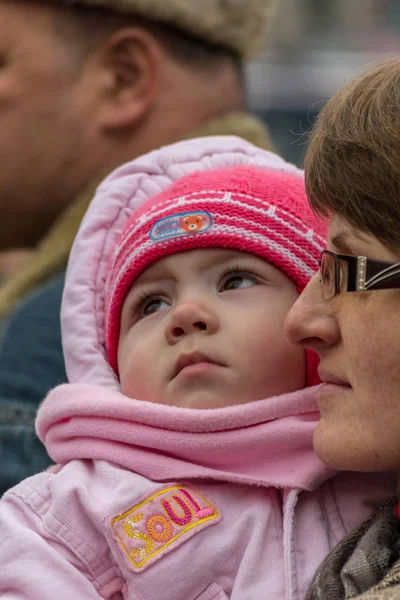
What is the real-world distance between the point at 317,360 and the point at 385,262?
0.44m

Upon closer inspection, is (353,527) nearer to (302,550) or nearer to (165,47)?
(302,550)

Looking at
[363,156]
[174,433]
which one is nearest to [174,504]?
[174,433]

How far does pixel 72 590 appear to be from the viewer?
159 centimetres

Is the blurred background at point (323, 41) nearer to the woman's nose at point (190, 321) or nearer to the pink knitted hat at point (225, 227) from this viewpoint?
the pink knitted hat at point (225, 227)

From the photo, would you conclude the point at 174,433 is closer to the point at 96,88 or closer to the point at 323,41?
the point at 96,88

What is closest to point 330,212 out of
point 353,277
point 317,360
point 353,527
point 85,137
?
point 353,277

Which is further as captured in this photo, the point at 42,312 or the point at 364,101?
the point at 42,312

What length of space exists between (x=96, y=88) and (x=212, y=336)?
4.83 ft

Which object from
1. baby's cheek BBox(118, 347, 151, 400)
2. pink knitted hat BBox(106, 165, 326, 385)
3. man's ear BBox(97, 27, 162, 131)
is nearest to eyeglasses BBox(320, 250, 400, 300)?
pink knitted hat BBox(106, 165, 326, 385)

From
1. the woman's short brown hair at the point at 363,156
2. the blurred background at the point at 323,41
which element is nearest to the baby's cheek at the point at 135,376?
the woman's short brown hair at the point at 363,156

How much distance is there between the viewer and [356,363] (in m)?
1.46

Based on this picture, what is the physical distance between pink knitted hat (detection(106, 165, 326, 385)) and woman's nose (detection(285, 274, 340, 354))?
0.80 ft

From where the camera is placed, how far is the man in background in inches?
117

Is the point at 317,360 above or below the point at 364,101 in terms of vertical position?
below
